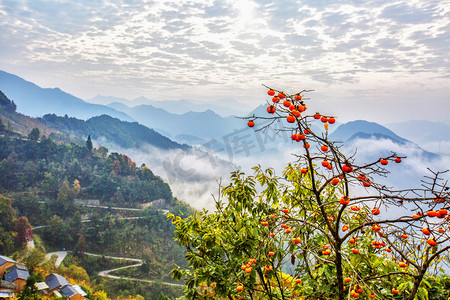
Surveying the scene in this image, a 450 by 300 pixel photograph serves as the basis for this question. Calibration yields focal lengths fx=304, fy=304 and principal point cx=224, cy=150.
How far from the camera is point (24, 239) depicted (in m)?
33.5

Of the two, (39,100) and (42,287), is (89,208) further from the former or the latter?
(39,100)

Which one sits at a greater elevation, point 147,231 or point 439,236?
point 439,236

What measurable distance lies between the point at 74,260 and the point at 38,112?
470 feet

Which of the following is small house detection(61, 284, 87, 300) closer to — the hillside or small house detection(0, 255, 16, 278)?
small house detection(0, 255, 16, 278)

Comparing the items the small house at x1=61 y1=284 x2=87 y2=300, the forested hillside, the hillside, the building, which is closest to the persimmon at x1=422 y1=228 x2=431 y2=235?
the building

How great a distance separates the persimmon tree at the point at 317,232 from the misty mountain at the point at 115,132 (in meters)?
86.7

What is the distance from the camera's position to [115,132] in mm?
100188

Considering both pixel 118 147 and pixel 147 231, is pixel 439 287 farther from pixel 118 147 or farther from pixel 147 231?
pixel 118 147

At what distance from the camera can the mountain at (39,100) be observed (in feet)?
478

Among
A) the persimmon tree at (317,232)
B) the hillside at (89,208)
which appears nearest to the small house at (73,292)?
the hillside at (89,208)

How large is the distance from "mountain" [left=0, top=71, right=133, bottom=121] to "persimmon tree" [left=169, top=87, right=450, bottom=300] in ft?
558

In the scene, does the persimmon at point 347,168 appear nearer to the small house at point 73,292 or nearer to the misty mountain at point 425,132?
the small house at point 73,292

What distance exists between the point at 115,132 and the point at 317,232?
104348mm

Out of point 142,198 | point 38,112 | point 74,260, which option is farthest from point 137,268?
point 38,112
